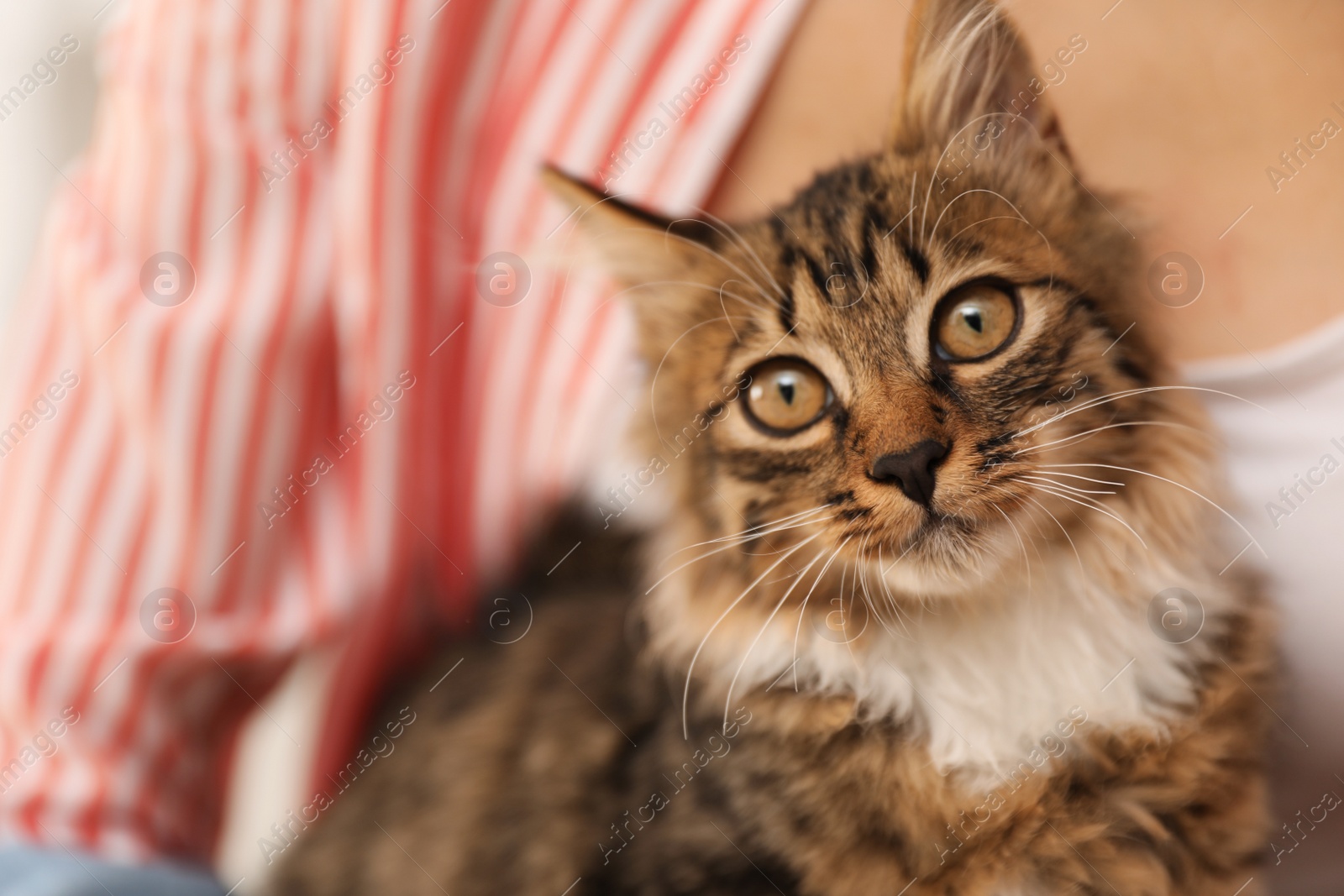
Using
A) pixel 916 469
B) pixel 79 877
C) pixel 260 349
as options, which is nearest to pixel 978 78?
pixel 916 469

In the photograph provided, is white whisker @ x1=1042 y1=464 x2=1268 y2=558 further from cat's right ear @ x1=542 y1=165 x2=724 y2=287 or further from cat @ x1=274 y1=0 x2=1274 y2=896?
cat's right ear @ x1=542 y1=165 x2=724 y2=287

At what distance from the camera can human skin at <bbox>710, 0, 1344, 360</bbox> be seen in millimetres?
602

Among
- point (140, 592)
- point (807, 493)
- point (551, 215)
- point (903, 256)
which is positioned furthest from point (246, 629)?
point (903, 256)

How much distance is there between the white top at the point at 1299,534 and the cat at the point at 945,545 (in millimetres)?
25

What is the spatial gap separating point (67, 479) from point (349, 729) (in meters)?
0.39

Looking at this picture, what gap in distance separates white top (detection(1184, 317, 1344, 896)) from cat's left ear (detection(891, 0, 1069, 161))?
21cm

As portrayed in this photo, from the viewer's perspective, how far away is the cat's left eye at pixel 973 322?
55cm

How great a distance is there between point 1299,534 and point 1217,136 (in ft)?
0.97

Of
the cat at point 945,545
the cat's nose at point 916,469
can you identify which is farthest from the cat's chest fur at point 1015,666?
the cat's nose at point 916,469

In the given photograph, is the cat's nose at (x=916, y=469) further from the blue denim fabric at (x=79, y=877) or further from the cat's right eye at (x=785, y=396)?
the blue denim fabric at (x=79, y=877)

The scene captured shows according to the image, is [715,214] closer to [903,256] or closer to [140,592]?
[903,256]

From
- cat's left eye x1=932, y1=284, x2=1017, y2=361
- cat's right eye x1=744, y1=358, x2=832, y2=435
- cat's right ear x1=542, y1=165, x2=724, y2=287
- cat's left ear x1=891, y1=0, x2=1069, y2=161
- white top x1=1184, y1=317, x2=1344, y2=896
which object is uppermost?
cat's right ear x1=542, y1=165, x2=724, y2=287

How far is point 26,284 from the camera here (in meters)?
0.88

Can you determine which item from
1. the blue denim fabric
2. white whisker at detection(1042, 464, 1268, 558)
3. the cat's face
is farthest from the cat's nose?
the blue denim fabric
